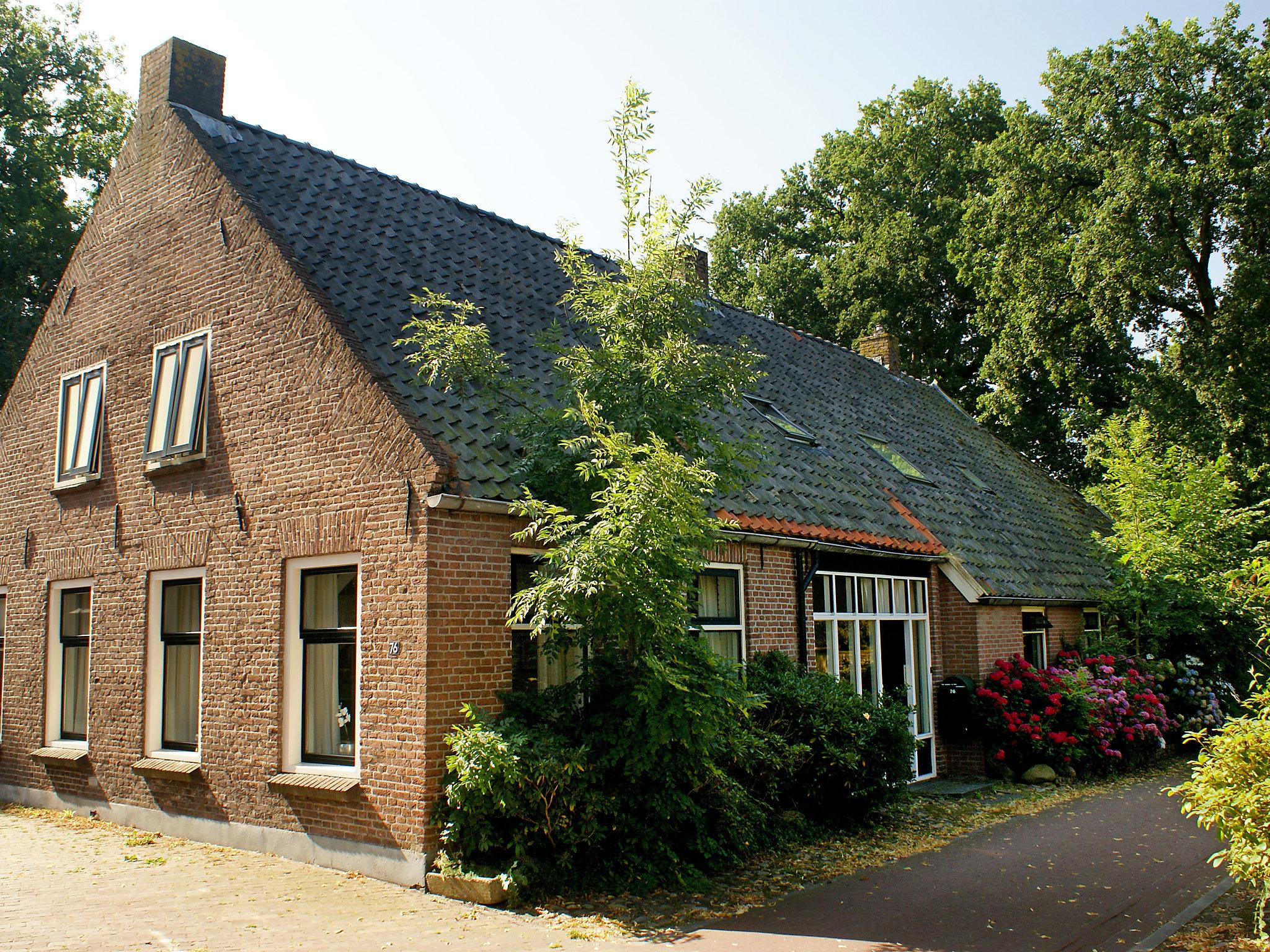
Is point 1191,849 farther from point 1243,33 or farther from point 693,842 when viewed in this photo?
point 1243,33

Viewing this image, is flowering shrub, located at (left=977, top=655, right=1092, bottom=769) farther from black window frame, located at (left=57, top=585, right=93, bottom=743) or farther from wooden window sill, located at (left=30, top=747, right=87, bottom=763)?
black window frame, located at (left=57, top=585, right=93, bottom=743)

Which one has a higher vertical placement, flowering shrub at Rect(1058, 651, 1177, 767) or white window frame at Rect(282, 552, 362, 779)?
white window frame at Rect(282, 552, 362, 779)

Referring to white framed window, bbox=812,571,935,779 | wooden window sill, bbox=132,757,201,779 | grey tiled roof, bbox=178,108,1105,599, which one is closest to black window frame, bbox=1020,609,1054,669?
grey tiled roof, bbox=178,108,1105,599

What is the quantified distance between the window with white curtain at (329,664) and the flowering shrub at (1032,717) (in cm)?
907

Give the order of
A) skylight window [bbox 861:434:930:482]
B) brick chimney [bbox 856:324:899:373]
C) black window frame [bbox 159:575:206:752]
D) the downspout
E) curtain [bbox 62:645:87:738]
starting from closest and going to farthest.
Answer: black window frame [bbox 159:575:206:752]
the downspout
curtain [bbox 62:645:87:738]
skylight window [bbox 861:434:930:482]
brick chimney [bbox 856:324:899:373]

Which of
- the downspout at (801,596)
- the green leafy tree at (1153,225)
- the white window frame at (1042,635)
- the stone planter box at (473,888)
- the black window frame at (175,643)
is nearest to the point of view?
the stone planter box at (473,888)

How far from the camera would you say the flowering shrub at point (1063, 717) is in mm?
14133

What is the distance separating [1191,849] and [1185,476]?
11478mm

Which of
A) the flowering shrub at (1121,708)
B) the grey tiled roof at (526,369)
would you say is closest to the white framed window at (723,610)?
the grey tiled roof at (526,369)

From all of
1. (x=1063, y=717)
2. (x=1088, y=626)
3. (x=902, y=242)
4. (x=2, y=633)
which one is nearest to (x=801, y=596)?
(x=1063, y=717)

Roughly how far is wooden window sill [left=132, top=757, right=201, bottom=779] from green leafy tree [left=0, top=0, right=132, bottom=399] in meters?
16.6

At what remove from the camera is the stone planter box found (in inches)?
303

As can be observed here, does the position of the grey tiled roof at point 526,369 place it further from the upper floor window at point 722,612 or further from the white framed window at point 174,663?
the white framed window at point 174,663

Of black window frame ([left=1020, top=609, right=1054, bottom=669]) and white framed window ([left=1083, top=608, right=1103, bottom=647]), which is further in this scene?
white framed window ([left=1083, top=608, right=1103, bottom=647])
